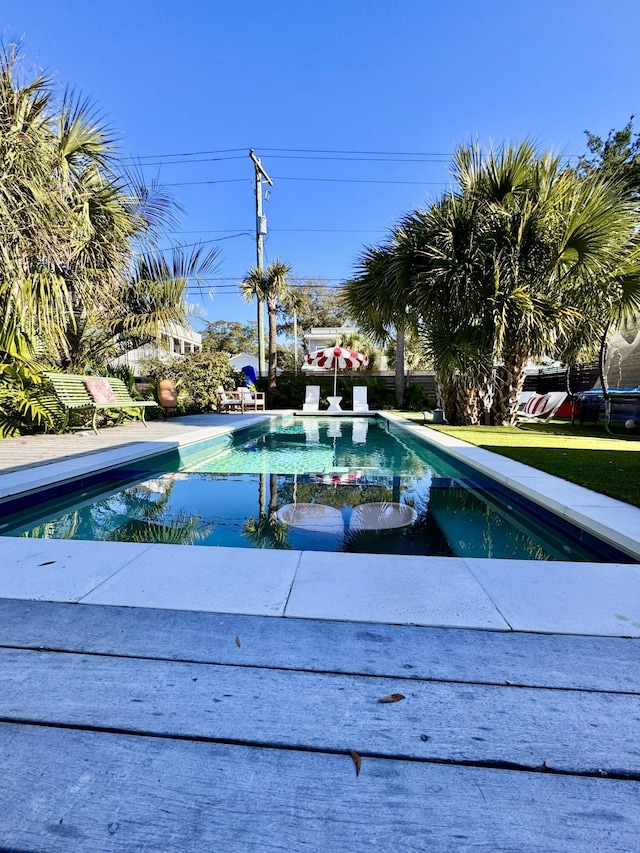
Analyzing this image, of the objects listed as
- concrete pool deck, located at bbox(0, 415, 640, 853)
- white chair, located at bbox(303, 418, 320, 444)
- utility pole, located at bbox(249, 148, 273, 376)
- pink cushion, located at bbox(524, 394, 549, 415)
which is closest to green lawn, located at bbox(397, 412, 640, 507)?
concrete pool deck, located at bbox(0, 415, 640, 853)

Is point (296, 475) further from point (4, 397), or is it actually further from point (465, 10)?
point (465, 10)

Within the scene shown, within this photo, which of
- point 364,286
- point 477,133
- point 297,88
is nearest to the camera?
point 477,133

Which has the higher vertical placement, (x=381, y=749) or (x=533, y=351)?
(x=533, y=351)

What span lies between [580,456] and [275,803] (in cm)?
578

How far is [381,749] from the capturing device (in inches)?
46.0

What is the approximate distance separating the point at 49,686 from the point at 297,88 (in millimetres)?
20586

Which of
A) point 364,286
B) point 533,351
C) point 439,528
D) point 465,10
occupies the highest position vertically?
point 465,10

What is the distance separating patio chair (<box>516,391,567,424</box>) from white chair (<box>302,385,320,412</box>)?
286 inches

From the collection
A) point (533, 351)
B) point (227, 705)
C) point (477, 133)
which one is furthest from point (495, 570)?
point (477, 133)

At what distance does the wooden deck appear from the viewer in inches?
37.8

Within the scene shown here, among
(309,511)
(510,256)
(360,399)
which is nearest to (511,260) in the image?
(510,256)

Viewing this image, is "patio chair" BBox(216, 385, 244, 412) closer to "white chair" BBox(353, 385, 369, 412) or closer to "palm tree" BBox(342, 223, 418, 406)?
"white chair" BBox(353, 385, 369, 412)

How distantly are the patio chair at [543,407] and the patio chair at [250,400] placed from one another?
27.9 feet

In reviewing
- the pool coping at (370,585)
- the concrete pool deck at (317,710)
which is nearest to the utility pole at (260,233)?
the pool coping at (370,585)
